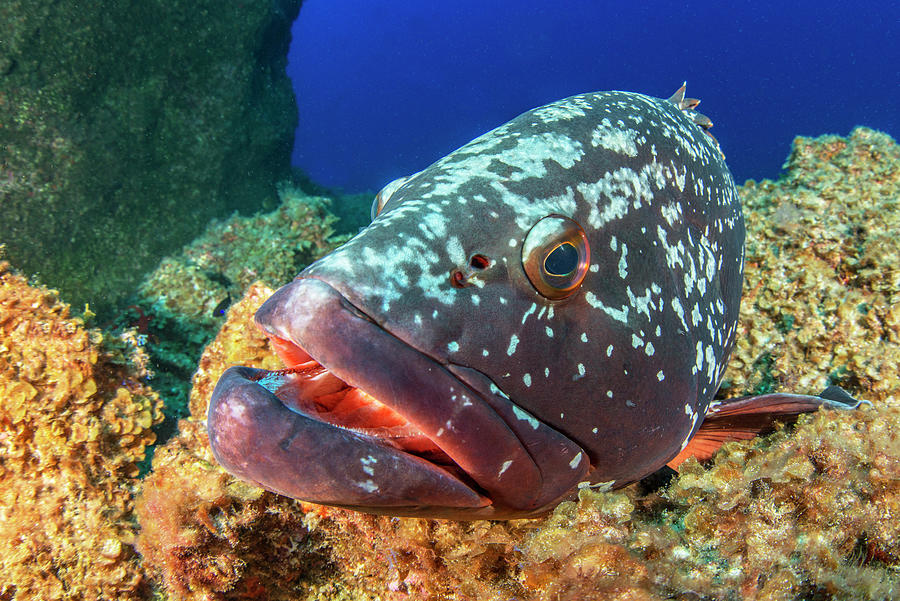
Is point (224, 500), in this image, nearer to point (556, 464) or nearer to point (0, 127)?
point (556, 464)

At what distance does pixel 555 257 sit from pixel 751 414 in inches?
71.1

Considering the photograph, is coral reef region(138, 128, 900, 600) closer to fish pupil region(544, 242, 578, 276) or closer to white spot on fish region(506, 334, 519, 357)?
white spot on fish region(506, 334, 519, 357)

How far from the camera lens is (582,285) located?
2107 mm

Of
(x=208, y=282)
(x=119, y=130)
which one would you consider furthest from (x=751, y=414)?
(x=119, y=130)

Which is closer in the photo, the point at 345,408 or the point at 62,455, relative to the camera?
the point at 345,408

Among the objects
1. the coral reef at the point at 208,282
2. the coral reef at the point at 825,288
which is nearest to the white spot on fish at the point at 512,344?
the coral reef at the point at 825,288

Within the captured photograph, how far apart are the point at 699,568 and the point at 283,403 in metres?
1.80

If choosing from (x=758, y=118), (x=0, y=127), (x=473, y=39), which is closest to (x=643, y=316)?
(x=0, y=127)

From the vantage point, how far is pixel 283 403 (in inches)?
62.4

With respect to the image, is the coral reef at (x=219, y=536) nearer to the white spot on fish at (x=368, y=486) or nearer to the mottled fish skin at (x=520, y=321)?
the mottled fish skin at (x=520, y=321)

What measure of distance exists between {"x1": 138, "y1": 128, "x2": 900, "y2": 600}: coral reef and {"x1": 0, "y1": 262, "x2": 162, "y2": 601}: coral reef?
0.58 m

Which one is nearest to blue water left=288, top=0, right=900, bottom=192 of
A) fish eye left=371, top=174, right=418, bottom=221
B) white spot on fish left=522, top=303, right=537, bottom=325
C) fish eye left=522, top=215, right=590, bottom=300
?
fish eye left=371, top=174, right=418, bottom=221

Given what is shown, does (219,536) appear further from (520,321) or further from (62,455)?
(520,321)

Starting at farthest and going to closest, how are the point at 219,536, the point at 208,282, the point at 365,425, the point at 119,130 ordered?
the point at 119,130
the point at 208,282
the point at 219,536
the point at 365,425
